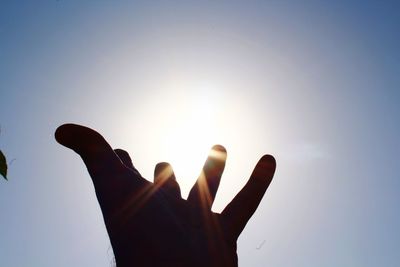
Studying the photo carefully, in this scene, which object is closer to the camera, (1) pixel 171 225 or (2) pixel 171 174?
(1) pixel 171 225

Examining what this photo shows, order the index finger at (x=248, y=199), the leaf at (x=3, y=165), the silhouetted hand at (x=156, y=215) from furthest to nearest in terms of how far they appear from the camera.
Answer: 1. the index finger at (x=248, y=199)
2. the silhouetted hand at (x=156, y=215)
3. the leaf at (x=3, y=165)

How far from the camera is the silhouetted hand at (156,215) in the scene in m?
2.08

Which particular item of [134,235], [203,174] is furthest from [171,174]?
[134,235]

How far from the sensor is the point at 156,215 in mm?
2188

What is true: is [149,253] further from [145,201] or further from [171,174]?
[171,174]

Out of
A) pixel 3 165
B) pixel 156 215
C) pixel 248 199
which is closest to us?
pixel 3 165

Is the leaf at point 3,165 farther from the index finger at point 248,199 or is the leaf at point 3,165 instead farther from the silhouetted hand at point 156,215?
the index finger at point 248,199

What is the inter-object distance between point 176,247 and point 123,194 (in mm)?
448

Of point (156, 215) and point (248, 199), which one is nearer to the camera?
point (156, 215)

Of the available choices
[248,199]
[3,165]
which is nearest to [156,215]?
[248,199]

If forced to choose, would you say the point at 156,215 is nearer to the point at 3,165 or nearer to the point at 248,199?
the point at 248,199

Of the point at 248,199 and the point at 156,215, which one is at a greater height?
the point at 248,199

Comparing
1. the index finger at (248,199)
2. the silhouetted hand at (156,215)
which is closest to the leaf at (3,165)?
the silhouetted hand at (156,215)

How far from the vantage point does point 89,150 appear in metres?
2.24
